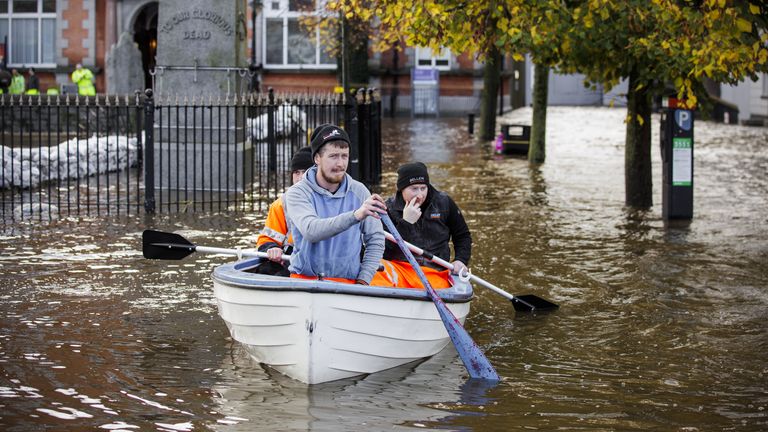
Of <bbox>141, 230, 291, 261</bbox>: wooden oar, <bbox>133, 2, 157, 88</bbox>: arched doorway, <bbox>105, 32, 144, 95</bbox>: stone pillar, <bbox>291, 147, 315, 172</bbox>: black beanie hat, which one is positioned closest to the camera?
<bbox>291, 147, 315, 172</bbox>: black beanie hat

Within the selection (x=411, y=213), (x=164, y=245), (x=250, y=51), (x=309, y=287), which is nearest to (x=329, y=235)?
(x=309, y=287)

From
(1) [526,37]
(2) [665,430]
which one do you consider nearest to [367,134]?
(1) [526,37]

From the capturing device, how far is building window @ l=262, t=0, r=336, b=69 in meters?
47.5

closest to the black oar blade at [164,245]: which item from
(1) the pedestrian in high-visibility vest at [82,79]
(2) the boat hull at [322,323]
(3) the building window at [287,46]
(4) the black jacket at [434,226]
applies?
(2) the boat hull at [322,323]

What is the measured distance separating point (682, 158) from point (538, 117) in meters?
10.4

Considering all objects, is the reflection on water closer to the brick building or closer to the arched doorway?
the brick building

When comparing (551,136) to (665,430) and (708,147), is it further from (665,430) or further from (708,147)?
(665,430)

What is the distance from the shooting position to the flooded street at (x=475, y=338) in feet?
25.2

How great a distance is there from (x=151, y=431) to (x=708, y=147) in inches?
1079

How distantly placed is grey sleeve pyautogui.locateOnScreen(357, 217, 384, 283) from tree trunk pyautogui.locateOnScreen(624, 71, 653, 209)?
9574mm

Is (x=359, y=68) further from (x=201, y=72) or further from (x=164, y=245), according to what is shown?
(x=164, y=245)

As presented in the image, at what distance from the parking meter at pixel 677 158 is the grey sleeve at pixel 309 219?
9685 millimetres

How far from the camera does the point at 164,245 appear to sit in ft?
33.1

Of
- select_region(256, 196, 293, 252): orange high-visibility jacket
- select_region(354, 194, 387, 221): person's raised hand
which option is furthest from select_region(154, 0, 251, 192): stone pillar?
select_region(354, 194, 387, 221): person's raised hand
